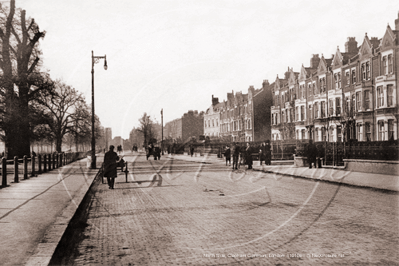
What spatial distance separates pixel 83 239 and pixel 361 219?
5.67m

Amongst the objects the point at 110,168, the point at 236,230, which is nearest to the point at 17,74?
the point at 110,168

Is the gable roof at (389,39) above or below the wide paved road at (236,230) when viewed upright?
above

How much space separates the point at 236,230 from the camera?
7602 millimetres

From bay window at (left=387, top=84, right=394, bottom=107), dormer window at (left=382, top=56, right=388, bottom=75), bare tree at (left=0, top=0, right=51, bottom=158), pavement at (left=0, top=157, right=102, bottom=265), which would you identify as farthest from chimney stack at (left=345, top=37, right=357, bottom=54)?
pavement at (left=0, top=157, right=102, bottom=265)

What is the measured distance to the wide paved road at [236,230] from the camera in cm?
578

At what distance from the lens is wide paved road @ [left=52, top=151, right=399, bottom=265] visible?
5.78 meters

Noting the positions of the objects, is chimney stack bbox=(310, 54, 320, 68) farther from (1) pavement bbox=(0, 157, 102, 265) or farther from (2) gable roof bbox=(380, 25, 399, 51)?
(1) pavement bbox=(0, 157, 102, 265)

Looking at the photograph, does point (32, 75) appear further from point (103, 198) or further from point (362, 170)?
point (362, 170)

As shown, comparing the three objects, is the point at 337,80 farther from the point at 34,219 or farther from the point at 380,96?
the point at 34,219

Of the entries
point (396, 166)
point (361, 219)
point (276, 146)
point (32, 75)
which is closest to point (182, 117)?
point (276, 146)

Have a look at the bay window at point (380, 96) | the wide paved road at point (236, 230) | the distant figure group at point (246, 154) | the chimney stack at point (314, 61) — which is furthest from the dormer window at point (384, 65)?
the wide paved road at point (236, 230)

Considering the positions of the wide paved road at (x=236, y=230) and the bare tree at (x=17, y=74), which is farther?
the bare tree at (x=17, y=74)

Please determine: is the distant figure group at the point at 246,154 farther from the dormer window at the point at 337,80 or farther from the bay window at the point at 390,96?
the dormer window at the point at 337,80

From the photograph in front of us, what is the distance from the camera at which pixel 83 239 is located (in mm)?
7191
